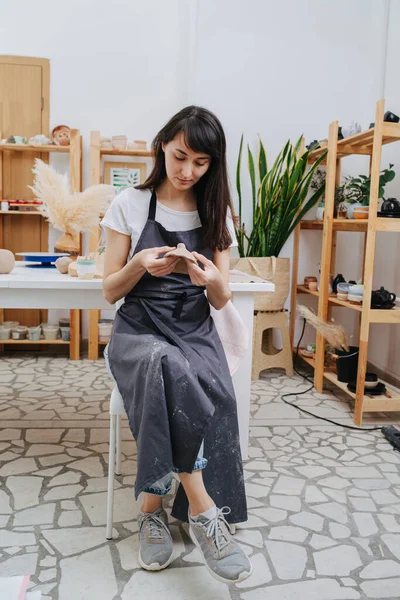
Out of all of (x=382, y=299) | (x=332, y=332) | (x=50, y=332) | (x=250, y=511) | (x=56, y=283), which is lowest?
(x=250, y=511)

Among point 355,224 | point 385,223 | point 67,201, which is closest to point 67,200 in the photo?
point 67,201

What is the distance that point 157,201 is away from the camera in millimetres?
1929

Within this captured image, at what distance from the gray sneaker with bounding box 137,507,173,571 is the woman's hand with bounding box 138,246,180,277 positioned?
77cm

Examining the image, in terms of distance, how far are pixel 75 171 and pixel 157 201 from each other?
237 cm

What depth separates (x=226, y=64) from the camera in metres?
4.03

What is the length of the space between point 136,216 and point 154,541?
1052 mm

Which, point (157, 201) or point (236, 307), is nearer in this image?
point (157, 201)

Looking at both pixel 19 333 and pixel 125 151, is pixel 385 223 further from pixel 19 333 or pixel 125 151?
pixel 19 333

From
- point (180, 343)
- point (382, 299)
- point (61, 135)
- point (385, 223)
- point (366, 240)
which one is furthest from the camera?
point (61, 135)

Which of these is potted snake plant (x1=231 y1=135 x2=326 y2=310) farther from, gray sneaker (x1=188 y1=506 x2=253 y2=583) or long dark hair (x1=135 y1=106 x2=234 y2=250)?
gray sneaker (x1=188 y1=506 x2=253 y2=583)

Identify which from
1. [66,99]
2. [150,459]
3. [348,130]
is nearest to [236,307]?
[150,459]

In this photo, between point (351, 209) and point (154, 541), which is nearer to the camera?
point (154, 541)

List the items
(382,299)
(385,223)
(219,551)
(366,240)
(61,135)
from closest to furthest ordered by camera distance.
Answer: (219,551)
(385,223)
(382,299)
(366,240)
(61,135)

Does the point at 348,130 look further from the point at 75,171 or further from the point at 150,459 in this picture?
the point at 150,459
